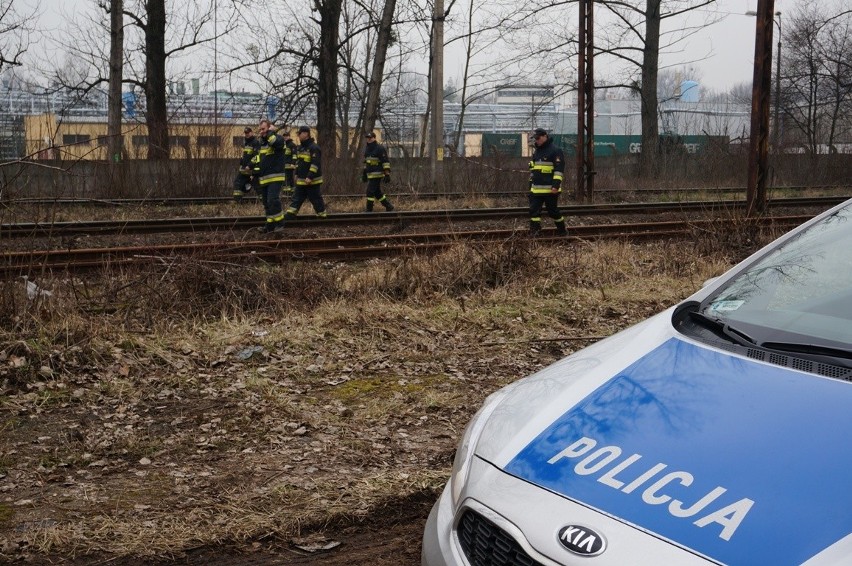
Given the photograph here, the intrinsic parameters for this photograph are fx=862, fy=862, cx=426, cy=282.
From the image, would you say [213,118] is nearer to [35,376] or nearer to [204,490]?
[35,376]

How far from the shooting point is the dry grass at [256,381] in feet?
14.0

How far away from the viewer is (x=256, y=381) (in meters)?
6.09

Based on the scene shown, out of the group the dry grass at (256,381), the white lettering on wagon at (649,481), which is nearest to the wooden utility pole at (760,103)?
the dry grass at (256,381)

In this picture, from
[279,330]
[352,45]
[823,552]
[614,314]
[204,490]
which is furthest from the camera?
[352,45]

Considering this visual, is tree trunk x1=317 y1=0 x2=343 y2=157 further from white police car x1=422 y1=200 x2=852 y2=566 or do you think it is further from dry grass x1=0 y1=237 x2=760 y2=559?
white police car x1=422 y1=200 x2=852 y2=566

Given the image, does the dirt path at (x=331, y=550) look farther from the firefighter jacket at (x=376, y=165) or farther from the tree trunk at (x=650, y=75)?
the tree trunk at (x=650, y=75)

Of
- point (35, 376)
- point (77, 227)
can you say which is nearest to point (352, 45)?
point (77, 227)

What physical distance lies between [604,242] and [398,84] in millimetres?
24016

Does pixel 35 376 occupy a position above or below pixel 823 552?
below

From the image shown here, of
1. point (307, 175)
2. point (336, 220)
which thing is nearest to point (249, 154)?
point (307, 175)

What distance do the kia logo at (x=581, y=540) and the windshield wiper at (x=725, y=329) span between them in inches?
41.4

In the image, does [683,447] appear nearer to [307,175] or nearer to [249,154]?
[307,175]

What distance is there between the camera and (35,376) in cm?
596

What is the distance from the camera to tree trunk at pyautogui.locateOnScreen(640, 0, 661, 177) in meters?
31.4
